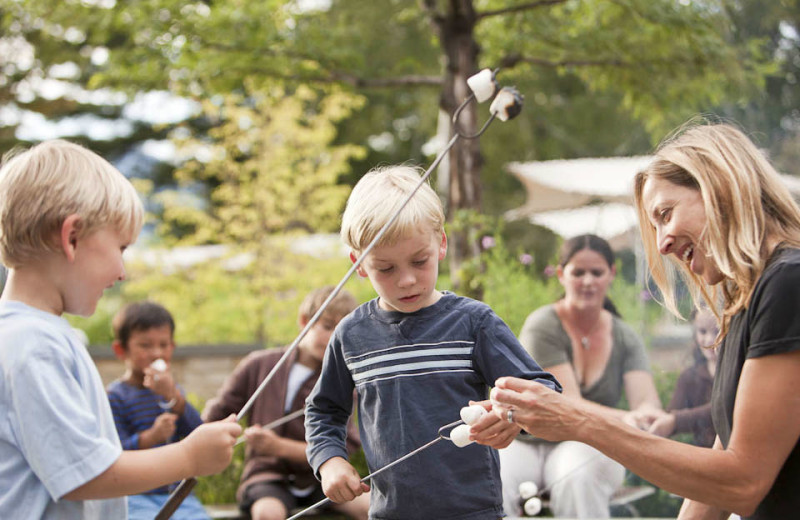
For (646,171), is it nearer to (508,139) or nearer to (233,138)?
(233,138)

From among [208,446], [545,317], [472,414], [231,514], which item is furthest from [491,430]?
[231,514]

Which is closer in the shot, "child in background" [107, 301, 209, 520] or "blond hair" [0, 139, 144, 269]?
"blond hair" [0, 139, 144, 269]

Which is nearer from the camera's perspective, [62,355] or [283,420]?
[62,355]

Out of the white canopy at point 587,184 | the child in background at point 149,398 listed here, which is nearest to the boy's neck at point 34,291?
the child in background at point 149,398

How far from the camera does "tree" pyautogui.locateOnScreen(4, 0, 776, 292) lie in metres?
5.63

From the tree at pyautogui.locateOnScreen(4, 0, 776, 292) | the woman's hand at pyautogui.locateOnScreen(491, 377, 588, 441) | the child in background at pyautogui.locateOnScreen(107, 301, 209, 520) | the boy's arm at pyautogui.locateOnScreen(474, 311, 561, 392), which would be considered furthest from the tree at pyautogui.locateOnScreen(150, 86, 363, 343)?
the woman's hand at pyautogui.locateOnScreen(491, 377, 588, 441)

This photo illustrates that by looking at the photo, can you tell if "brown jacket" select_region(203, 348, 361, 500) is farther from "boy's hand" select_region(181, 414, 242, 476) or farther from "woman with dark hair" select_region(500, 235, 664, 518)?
"boy's hand" select_region(181, 414, 242, 476)

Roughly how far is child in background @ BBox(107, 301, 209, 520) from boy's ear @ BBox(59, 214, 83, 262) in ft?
5.39

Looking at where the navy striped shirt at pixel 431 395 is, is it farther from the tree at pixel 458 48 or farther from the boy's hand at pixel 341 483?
the tree at pixel 458 48

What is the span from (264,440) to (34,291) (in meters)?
2.26

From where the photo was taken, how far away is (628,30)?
607 cm

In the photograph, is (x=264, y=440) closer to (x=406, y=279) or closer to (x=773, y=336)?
(x=406, y=279)

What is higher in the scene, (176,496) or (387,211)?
(387,211)

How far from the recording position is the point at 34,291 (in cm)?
171
